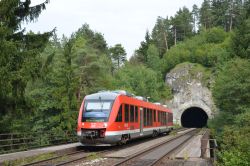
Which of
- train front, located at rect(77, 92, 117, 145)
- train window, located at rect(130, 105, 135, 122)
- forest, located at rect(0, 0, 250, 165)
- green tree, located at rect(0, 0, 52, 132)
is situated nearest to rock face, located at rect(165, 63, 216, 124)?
forest, located at rect(0, 0, 250, 165)

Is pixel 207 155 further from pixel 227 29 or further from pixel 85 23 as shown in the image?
pixel 227 29

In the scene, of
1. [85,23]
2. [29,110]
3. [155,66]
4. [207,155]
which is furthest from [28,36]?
[85,23]

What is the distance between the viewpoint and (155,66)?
3506 inches

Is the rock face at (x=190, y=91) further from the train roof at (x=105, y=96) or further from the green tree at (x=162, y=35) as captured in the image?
the train roof at (x=105, y=96)

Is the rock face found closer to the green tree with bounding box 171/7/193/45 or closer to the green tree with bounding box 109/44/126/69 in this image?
the green tree with bounding box 171/7/193/45

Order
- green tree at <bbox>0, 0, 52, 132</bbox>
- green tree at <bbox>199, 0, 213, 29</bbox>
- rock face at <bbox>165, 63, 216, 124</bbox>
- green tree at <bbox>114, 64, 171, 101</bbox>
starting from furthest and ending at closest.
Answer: green tree at <bbox>199, 0, 213, 29</bbox>
rock face at <bbox>165, 63, 216, 124</bbox>
green tree at <bbox>114, 64, 171, 101</bbox>
green tree at <bbox>0, 0, 52, 132</bbox>

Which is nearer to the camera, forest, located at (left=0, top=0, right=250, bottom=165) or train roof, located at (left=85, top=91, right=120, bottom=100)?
forest, located at (left=0, top=0, right=250, bottom=165)

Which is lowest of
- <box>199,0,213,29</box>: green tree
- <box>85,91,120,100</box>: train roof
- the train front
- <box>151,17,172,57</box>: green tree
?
the train front

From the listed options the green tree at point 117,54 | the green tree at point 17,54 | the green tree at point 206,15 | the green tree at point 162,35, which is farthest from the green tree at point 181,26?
the green tree at point 17,54

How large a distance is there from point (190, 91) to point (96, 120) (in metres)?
53.0

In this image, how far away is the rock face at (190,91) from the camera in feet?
235

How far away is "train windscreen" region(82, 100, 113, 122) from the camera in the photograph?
2083 centimetres

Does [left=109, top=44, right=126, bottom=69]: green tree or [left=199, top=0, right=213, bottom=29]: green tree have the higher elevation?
[left=199, top=0, right=213, bottom=29]: green tree

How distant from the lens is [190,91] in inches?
2840
